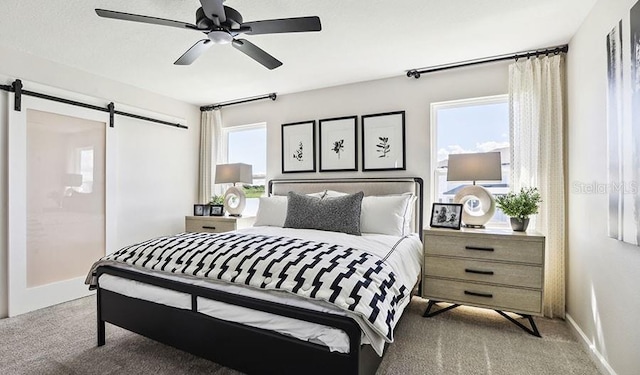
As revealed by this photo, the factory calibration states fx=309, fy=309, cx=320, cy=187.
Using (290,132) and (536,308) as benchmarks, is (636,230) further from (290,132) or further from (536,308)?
(290,132)

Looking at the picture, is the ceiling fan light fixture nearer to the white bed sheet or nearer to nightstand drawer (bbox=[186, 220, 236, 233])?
the white bed sheet

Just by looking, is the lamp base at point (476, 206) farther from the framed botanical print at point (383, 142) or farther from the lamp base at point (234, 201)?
the lamp base at point (234, 201)

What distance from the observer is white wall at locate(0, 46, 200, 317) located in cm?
288

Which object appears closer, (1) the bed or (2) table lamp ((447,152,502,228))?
(1) the bed

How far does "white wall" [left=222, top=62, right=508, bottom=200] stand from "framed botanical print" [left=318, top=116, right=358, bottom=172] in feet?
0.26

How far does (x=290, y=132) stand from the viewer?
424 centimetres

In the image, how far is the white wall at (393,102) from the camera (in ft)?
10.6

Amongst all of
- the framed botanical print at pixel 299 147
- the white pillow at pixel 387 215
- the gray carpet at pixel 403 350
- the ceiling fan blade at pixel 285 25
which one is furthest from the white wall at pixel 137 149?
the white pillow at pixel 387 215

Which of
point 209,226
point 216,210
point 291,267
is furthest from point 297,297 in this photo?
point 216,210

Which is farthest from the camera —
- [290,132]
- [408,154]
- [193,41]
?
[290,132]

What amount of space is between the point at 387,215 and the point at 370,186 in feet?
2.15

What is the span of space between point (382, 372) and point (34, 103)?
3877mm

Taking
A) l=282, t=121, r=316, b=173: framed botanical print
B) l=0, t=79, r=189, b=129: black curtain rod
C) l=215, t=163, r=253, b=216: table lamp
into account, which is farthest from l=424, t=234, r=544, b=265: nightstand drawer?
l=0, t=79, r=189, b=129: black curtain rod

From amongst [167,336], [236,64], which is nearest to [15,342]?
[167,336]
